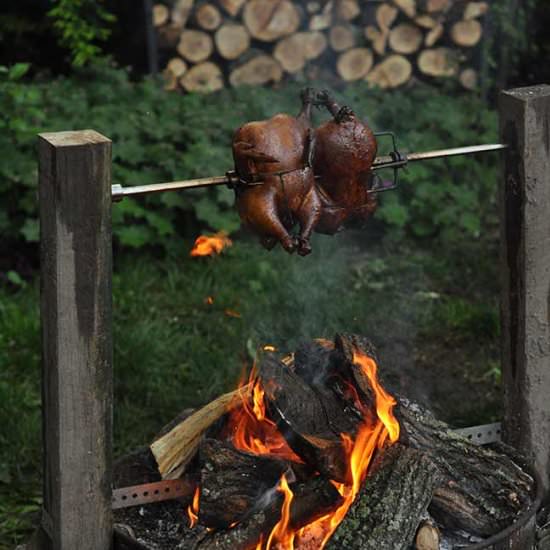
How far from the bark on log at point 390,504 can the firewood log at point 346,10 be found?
430 centimetres

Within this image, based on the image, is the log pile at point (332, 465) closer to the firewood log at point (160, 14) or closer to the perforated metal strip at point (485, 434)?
the perforated metal strip at point (485, 434)

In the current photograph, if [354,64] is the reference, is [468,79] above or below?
below

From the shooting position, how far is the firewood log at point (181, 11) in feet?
23.1

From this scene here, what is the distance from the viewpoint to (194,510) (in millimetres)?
3398

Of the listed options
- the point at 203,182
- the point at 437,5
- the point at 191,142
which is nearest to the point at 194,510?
the point at 203,182

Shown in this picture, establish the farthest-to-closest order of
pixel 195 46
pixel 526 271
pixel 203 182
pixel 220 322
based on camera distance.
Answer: pixel 195 46, pixel 220 322, pixel 526 271, pixel 203 182

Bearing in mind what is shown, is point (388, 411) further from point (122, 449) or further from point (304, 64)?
→ point (304, 64)

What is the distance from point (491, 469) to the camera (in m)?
3.57

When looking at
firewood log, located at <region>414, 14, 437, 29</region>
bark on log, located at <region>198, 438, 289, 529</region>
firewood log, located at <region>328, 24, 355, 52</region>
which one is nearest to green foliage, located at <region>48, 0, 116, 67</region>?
firewood log, located at <region>328, 24, 355, 52</region>

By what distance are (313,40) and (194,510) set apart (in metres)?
4.35

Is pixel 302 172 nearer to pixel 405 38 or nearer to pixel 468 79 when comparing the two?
pixel 405 38

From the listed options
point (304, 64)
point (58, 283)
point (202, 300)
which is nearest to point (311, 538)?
point (58, 283)

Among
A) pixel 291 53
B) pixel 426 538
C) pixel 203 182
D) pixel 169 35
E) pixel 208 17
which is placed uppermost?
pixel 208 17

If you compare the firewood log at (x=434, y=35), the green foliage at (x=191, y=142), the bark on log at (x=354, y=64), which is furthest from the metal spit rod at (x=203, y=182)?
the firewood log at (x=434, y=35)
